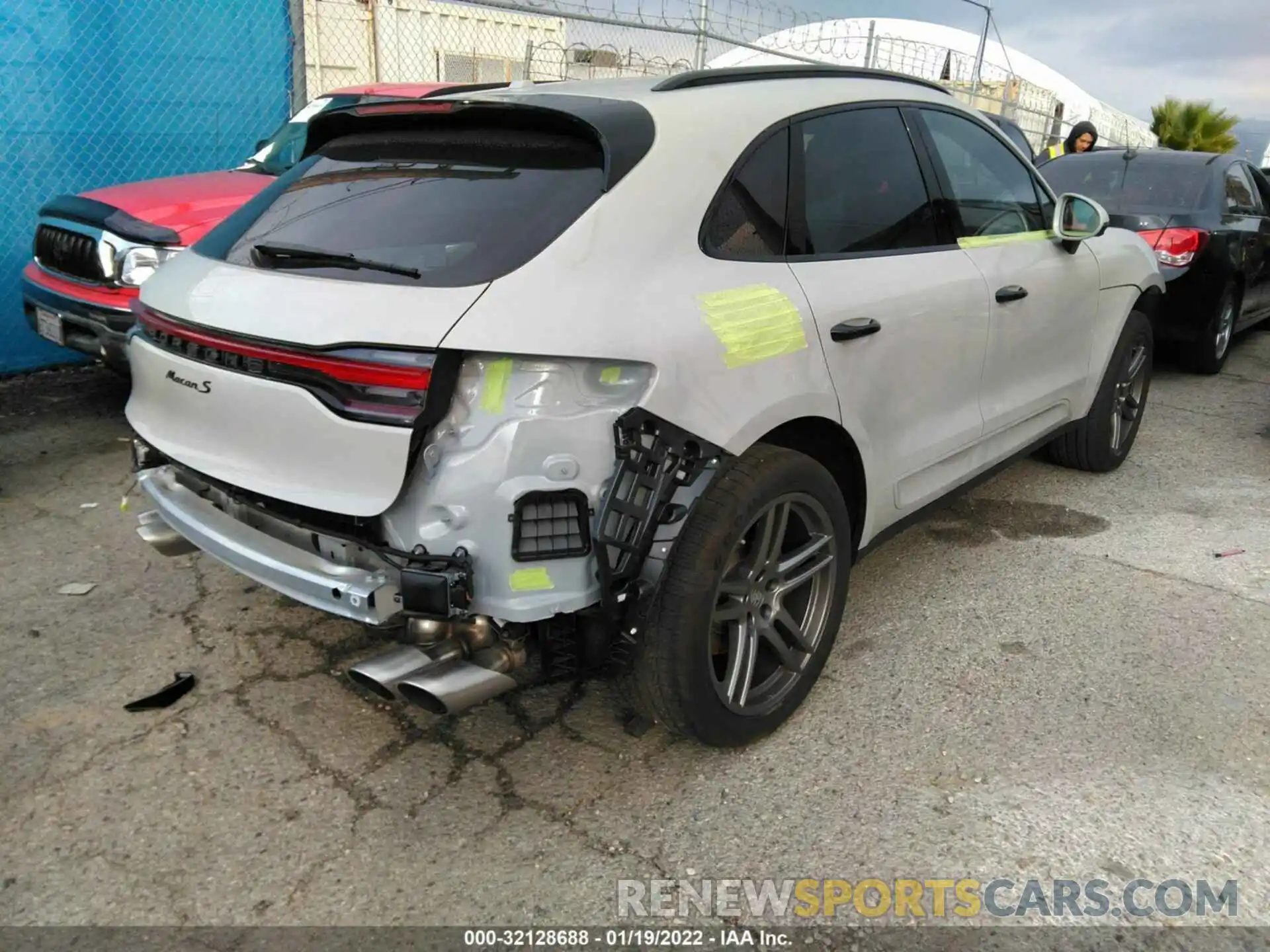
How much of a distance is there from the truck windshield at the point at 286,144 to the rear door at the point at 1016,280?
13.8ft

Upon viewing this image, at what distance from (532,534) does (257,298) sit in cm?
93

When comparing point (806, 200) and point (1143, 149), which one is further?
point (1143, 149)

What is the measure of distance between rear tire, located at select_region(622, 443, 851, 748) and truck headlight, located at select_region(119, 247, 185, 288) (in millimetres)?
3844

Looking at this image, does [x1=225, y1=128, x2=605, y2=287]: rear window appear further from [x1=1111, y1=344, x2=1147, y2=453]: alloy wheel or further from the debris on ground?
[x1=1111, y1=344, x2=1147, y2=453]: alloy wheel

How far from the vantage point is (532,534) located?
2.21 m

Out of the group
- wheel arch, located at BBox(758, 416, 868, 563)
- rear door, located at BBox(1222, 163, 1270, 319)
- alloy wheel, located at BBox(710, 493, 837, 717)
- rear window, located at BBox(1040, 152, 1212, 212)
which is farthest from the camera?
rear door, located at BBox(1222, 163, 1270, 319)

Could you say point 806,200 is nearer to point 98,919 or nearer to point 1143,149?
point 98,919

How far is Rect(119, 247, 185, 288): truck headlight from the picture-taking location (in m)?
5.08

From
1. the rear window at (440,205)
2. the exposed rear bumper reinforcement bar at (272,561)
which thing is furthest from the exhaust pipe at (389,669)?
the rear window at (440,205)

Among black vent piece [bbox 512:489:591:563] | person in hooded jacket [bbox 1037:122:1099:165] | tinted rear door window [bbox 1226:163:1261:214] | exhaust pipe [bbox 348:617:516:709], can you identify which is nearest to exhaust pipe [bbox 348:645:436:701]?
exhaust pipe [bbox 348:617:516:709]

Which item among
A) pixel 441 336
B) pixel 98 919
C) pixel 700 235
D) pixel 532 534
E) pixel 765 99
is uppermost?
pixel 765 99

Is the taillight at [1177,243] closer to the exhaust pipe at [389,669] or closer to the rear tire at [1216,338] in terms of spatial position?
the rear tire at [1216,338]

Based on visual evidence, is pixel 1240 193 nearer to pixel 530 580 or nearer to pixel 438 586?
pixel 530 580

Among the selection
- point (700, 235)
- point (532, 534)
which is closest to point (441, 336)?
point (532, 534)
